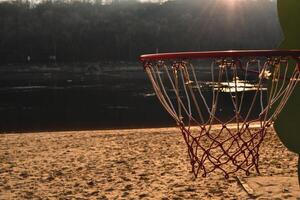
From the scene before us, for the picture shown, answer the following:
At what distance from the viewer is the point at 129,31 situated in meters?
133

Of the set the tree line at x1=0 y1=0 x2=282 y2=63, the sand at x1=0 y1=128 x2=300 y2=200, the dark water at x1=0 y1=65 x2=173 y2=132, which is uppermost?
the tree line at x1=0 y1=0 x2=282 y2=63

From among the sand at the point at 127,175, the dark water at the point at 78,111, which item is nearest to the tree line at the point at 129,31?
the dark water at the point at 78,111

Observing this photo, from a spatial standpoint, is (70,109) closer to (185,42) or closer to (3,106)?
(3,106)

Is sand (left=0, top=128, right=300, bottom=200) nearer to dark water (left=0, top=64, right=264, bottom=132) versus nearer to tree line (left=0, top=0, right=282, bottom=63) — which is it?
dark water (left=0, top=64, right=264, bottom=132)

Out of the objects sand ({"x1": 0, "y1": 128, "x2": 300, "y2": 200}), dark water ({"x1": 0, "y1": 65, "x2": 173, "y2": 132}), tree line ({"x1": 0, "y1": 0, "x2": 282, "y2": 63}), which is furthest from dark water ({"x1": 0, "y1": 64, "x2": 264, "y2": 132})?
tree line ({"x1": 0, "y1": 0, "x2": 282, "y2": 63})

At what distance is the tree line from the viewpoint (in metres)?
123

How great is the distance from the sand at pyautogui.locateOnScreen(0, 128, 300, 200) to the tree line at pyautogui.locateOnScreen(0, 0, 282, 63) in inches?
4114

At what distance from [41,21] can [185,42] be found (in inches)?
1638

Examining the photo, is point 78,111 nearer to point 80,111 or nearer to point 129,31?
point 80,111

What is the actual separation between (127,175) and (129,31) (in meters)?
124

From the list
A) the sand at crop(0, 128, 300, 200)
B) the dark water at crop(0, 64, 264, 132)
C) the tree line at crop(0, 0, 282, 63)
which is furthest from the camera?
the tree line at crop(0, 0, 282, 63)

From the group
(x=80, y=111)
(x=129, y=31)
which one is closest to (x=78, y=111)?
(x=80, y=111)

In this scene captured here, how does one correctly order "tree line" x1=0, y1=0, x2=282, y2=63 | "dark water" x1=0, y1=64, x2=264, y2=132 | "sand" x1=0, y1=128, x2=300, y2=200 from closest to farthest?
"sand" x1=0, y1=128, x2=300, y2=200, "dark water" x1=0, y1=64, x2=264, y2=132, "tree line" x1=0, y1=0, x2=282, y2=63

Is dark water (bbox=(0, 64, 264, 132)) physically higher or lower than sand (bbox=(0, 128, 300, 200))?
lower
